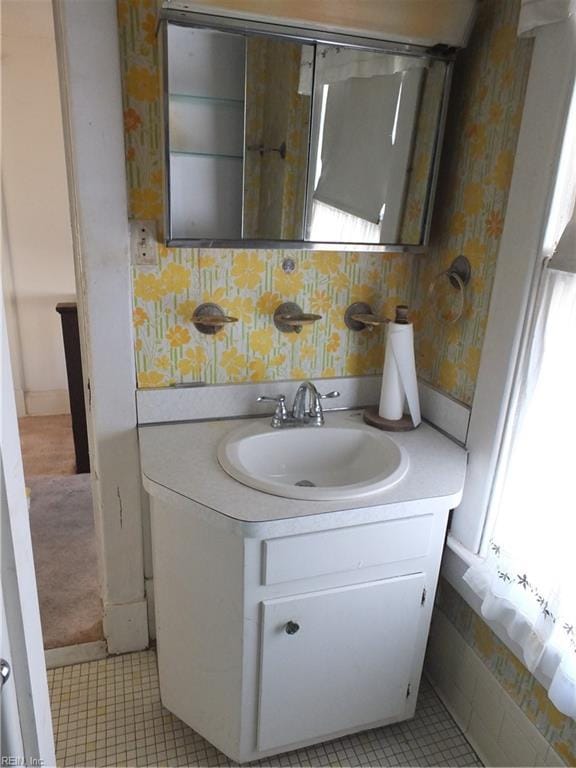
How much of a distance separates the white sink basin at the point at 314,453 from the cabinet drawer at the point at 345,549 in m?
0.19

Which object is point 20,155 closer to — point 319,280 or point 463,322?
point 319,280

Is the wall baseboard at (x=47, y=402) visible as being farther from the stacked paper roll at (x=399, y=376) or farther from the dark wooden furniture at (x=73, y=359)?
the stacked paper roll at (x=399, y=376)

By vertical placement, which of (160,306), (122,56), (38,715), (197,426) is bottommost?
(38,715)

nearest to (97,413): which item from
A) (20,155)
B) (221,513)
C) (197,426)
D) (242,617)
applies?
(197,426)

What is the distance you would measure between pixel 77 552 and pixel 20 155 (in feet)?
7.87

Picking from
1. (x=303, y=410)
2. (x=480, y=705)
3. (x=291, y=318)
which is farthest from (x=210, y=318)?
(x=480, y=705)

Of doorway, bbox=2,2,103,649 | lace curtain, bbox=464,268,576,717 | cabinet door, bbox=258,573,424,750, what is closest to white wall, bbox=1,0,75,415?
doorway, bbox=2,2,103,649

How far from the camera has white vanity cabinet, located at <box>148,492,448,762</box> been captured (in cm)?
126

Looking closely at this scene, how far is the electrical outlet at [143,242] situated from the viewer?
1.46m

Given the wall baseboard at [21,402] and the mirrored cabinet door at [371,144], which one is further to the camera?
the wall baseboard at [21,402]

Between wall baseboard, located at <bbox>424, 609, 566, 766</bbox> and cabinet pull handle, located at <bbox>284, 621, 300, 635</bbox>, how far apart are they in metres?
0.57

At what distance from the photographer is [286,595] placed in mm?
1296

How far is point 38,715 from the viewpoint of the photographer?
883 millimetres

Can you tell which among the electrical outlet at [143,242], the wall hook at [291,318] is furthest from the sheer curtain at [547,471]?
the electrical outlet at [143,242]
